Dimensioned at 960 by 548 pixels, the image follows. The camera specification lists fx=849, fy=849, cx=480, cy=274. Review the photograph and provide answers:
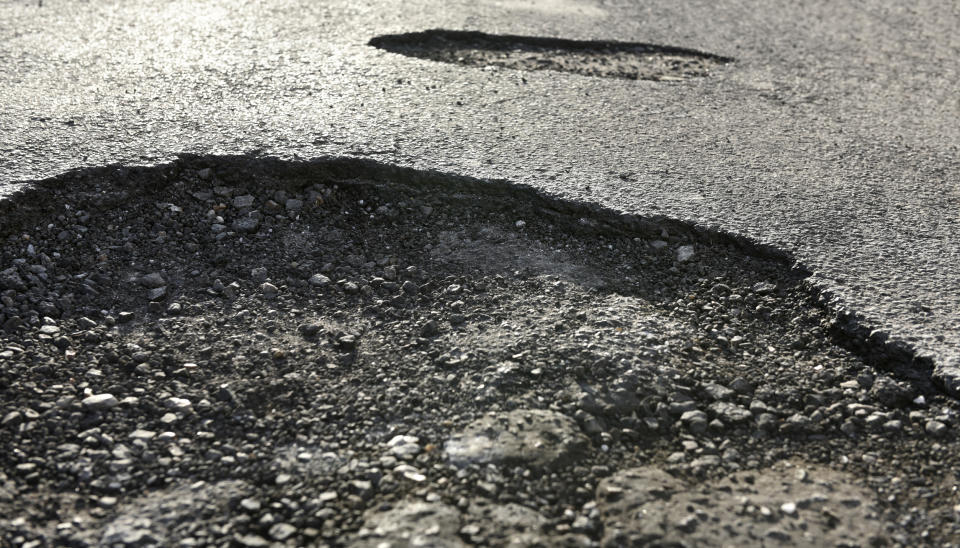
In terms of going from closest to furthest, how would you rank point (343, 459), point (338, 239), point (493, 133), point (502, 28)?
point (343, 459) → point (338, 239) → point (493, 133) → point (502, 28)

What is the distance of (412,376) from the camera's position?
2330 mm

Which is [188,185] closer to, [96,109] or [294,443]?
[96,109]

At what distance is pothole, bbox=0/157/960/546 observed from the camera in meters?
1.94

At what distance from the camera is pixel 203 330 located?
250 centimetres

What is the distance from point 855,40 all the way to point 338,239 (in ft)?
11.9

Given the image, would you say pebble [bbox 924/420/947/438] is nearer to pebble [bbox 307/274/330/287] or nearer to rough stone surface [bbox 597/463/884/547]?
rough stone surface [bbox 597/463/884/547]

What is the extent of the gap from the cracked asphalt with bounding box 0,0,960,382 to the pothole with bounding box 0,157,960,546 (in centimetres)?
19

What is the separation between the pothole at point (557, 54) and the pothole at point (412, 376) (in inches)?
57.3

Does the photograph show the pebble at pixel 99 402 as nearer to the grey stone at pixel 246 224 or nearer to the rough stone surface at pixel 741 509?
the grey stone at pixel 246 224

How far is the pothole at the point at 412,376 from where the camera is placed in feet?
6.35

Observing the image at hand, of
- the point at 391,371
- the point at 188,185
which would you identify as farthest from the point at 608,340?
the point at 188,185

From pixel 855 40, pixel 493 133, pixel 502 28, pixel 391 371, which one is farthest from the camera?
pixel 855 40

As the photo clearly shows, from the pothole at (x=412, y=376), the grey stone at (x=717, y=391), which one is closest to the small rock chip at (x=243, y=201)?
the pothole at (x=412, y=376)

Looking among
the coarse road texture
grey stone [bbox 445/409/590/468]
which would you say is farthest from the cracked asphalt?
grey stone [bbox 445/409/590/468]
